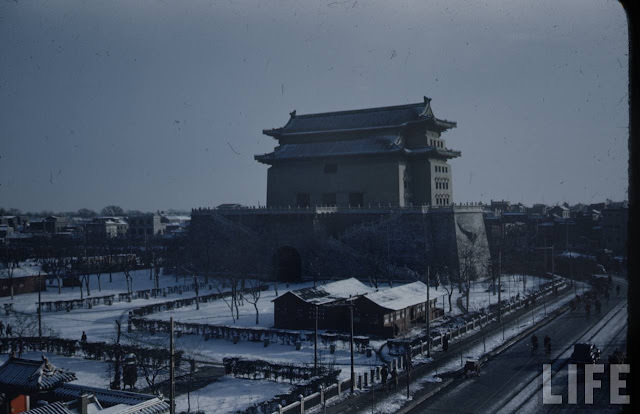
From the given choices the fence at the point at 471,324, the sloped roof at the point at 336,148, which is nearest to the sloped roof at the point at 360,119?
the sloped roof at the point at 336,148

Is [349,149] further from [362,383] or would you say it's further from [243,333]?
[362,383]

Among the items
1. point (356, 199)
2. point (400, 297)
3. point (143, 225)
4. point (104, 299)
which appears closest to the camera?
point (400, 297)

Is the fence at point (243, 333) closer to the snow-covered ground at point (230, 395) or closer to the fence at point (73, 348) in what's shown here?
the fence at point (73, 348)

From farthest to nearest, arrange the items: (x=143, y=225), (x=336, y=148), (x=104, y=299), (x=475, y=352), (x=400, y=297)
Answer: (x=143, y=225) < (x=336, y=148) < (x=104, y=299) < (x=400, y=297) < (x=475, y=352)

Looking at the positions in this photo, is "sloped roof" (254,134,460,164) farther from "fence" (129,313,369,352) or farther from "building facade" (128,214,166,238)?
"building facade" (128,214,166,238)

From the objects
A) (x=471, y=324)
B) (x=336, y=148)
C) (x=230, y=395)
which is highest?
(x=336, y=148)

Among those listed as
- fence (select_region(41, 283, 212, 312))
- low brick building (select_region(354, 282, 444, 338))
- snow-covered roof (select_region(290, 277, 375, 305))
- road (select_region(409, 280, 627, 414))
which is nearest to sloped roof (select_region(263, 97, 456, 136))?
fence (select_region(41, 283, 212, 312))

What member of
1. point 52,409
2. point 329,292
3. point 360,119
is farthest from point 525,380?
point 360,119
